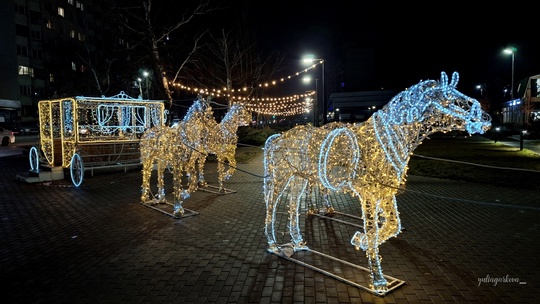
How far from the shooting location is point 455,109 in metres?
3.95

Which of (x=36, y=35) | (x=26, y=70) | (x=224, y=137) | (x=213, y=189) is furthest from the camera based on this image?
(x=36, y=35)

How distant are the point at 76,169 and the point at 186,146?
5.50 metres

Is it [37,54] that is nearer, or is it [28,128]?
[28,128]

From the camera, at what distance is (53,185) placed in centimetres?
1109

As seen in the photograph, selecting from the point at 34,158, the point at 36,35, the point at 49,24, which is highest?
the point at 49,24

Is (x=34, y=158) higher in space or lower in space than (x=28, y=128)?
lower

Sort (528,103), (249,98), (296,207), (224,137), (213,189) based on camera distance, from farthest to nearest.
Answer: (528,103) → (249,98) → (213,189) → (224,137) → (296,207)

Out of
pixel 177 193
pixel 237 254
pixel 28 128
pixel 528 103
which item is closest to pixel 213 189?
pixel 177 193

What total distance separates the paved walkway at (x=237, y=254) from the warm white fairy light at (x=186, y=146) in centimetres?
57

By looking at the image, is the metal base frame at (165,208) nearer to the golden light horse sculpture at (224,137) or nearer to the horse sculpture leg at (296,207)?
the golden light horse sculpture at (224,137)

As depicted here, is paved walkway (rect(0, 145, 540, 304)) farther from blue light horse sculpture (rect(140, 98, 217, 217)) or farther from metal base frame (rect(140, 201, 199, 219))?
blue light horse sculpture (rect(140, 98, 217, 217))

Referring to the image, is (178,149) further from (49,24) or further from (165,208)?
(49,24)

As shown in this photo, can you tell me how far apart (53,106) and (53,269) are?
9619mm

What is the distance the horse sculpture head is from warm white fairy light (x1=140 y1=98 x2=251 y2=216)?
12.6ft
